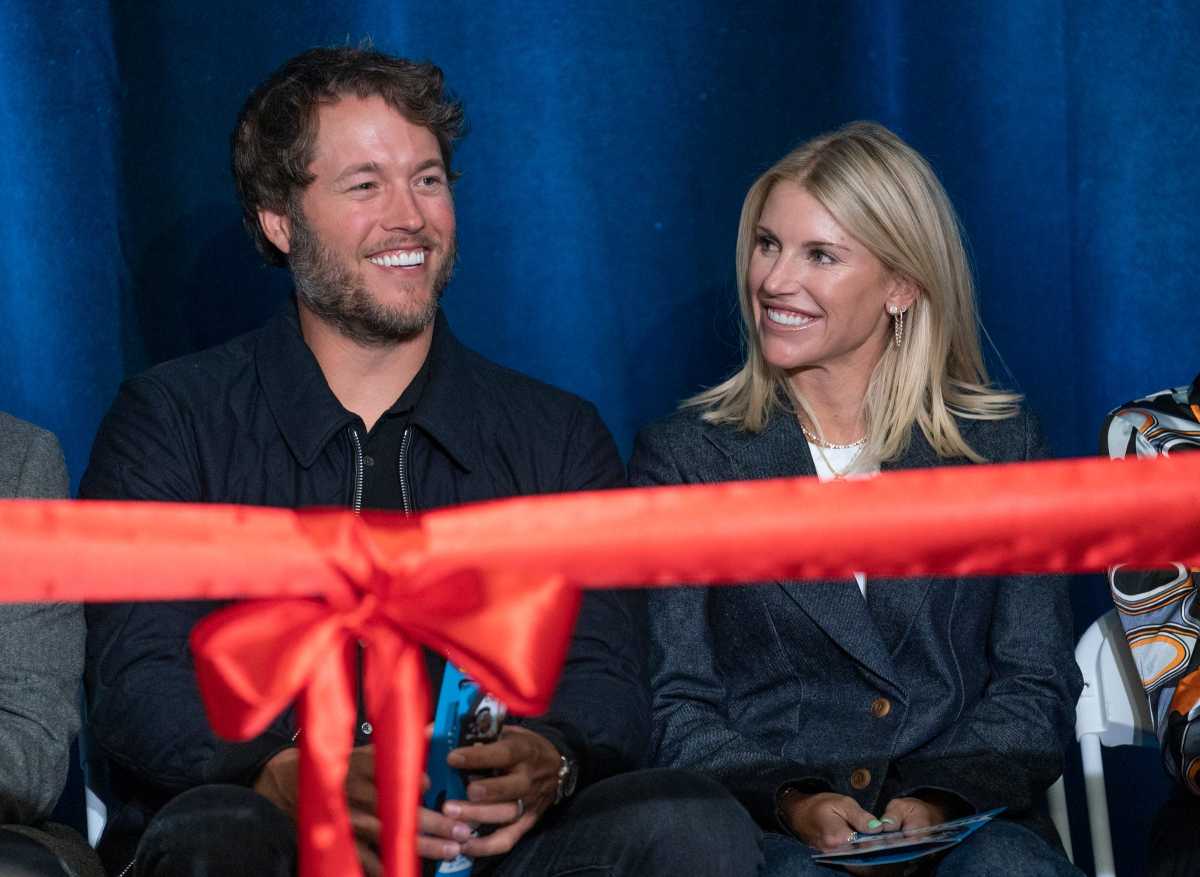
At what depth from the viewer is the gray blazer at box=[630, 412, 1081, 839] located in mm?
2035

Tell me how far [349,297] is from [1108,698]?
1156mm

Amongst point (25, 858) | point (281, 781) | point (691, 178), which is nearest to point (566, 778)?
point (281, 781)

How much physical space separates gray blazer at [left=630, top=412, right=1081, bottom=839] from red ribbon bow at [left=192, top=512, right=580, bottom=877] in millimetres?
1032

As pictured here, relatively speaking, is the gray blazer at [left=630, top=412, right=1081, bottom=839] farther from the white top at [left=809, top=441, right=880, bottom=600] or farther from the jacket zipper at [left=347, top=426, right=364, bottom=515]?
the jacket zipper at [left=347, top=426, right=364, bottom=515]

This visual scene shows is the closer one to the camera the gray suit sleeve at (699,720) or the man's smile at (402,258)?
the gray suit sleeve at (699,720)

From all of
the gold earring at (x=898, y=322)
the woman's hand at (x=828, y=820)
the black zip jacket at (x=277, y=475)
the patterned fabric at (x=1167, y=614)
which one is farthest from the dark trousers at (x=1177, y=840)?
the gold earring at (x=898, y=322)

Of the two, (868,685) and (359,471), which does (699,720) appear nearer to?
(868,685)

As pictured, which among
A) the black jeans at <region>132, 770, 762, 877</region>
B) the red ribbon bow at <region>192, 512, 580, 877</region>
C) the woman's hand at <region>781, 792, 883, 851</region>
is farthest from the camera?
the woman's hand at <region>781, 792, 883, 851</region>

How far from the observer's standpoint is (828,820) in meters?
1.93

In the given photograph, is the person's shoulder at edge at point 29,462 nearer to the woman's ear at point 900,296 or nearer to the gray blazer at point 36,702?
the gray blazer at point 36,702

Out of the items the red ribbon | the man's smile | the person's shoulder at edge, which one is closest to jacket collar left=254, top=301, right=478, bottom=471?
the man's smile

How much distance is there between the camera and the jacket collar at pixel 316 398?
6.79 ft

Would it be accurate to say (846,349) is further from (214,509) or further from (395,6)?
(214,509)

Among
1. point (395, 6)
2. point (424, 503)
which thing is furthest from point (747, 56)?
point (424, 503)
